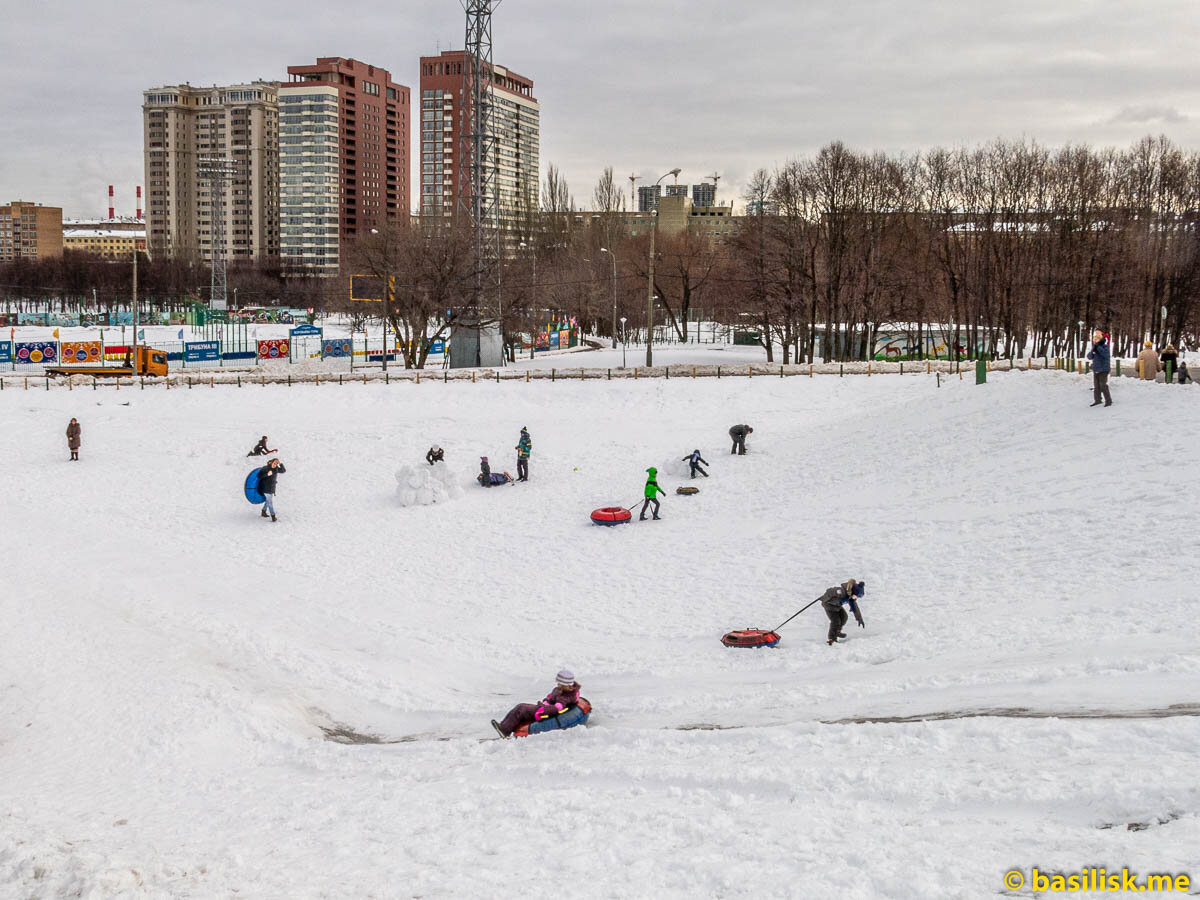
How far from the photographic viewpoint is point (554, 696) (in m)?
11.4

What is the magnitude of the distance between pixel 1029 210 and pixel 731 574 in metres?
44.4

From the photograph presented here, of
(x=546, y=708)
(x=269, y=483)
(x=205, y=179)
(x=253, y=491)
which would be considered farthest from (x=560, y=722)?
(x=205, y=179)

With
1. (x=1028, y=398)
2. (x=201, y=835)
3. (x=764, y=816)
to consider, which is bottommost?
(x=201, y=835)

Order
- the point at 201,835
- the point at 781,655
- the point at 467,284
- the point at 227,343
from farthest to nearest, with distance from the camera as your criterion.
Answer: the point at 227,343, the point at 467,284, the point at 781,655, the point at 201,835

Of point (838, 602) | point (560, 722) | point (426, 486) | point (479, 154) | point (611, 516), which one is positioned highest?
point (479, 154)

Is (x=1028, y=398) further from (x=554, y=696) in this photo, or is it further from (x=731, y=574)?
(x=554, y=696)

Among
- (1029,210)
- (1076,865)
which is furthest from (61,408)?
(1029,210)

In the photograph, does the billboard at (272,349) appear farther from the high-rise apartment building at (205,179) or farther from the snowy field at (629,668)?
the high-rise apartment building at (205,179)

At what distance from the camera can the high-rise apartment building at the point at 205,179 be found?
193 meters

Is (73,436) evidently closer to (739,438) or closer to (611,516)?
(611,516)

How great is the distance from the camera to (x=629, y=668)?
13.7m

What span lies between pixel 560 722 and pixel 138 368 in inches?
1795

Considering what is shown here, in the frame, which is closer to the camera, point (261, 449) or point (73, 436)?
point (261, 449)

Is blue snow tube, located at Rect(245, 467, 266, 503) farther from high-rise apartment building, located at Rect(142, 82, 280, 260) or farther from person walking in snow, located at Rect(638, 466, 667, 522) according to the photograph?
high-rise apartment building, located at Rect(142, 82, 280, 260)
